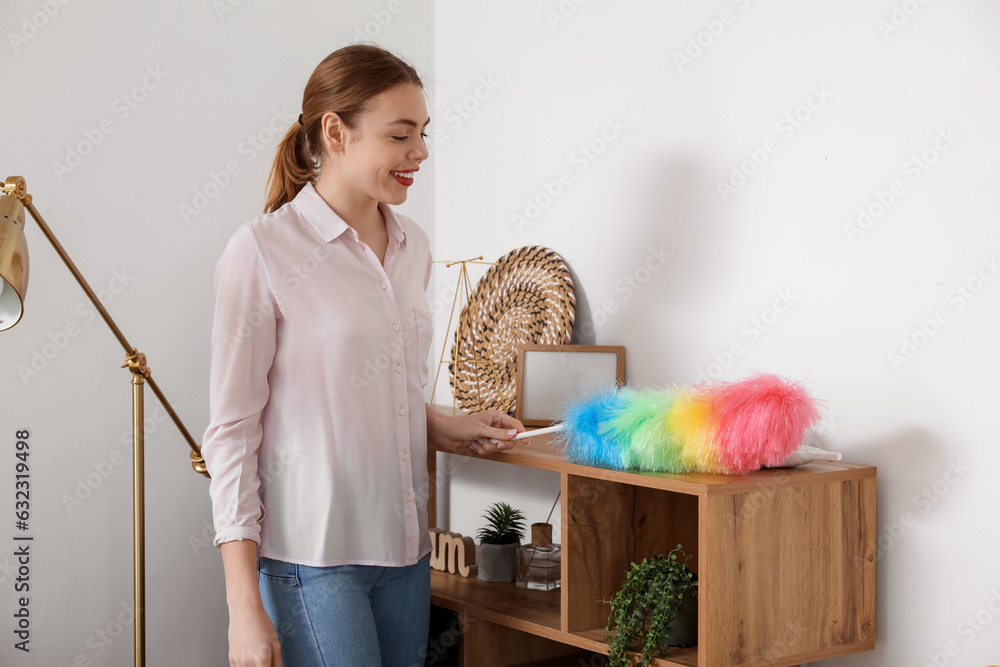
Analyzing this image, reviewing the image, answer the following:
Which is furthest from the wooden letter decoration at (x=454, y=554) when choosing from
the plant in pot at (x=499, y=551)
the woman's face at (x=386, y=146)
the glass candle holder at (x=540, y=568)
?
the woman's face at (x=386, y=146)

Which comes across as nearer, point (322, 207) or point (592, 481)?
point (322, 207)

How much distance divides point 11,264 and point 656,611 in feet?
3.27

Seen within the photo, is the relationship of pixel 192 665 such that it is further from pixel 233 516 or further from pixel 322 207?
pixel 322 207

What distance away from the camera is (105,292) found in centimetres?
192

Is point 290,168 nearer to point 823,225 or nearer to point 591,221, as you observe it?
point 591,221

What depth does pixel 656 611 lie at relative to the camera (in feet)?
4.44

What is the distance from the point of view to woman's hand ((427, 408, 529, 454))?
1575 mm

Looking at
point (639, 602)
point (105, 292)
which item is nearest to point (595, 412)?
point (639, 602)

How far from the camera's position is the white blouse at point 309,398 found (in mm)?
1247

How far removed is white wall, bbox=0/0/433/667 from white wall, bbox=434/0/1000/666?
2.27 feet

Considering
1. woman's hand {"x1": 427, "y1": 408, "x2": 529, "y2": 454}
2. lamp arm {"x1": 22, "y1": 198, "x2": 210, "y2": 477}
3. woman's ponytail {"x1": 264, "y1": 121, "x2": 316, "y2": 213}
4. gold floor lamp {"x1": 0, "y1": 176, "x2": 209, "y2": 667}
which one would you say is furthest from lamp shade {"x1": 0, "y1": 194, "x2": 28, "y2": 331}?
woman's hand {"x1": 427, "y1": 408, "x2": 529, "y2": 454}

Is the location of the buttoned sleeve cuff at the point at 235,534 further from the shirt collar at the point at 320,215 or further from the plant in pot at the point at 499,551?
the plant in pot at the point at 499,551

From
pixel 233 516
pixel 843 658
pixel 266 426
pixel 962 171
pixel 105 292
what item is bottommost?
pixel 843 658

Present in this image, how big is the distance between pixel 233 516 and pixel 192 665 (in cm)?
98
